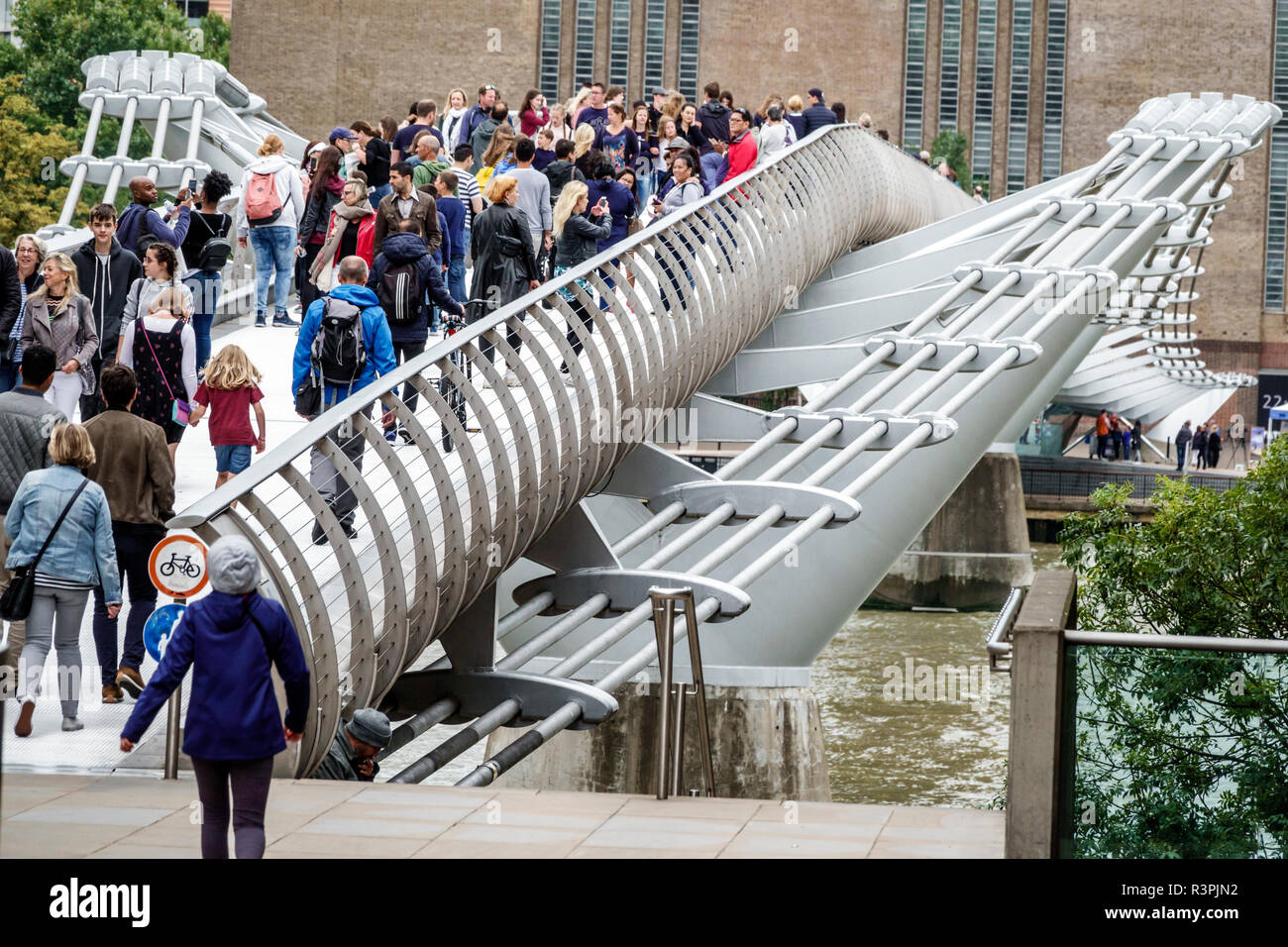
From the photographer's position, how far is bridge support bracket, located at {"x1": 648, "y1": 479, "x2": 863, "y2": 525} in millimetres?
9242

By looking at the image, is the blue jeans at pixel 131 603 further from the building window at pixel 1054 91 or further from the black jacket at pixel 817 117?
the building window at pixel 1054 91

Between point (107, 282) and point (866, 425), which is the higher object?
point (107, 282)

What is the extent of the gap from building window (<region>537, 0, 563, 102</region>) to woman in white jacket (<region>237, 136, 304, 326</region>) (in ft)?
146

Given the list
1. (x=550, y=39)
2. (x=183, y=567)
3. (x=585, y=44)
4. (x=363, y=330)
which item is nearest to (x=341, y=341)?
(x=363, y=330)

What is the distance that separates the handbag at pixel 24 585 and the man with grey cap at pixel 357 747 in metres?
1.24

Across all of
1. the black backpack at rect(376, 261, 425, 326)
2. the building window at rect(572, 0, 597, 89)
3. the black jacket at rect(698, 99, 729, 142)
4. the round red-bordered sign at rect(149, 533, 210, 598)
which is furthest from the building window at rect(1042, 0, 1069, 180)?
the round red-bordered sign at rect(149, 533, 210, 598)


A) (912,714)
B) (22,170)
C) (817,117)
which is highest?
(22,170)

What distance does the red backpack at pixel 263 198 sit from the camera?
41.9 feet

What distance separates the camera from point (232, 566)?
466 centimetres

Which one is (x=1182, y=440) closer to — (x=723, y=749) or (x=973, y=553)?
(x=973, y=553)

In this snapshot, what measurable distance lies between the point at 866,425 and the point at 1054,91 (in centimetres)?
5193

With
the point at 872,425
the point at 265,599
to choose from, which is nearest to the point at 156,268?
the point at 872,425
